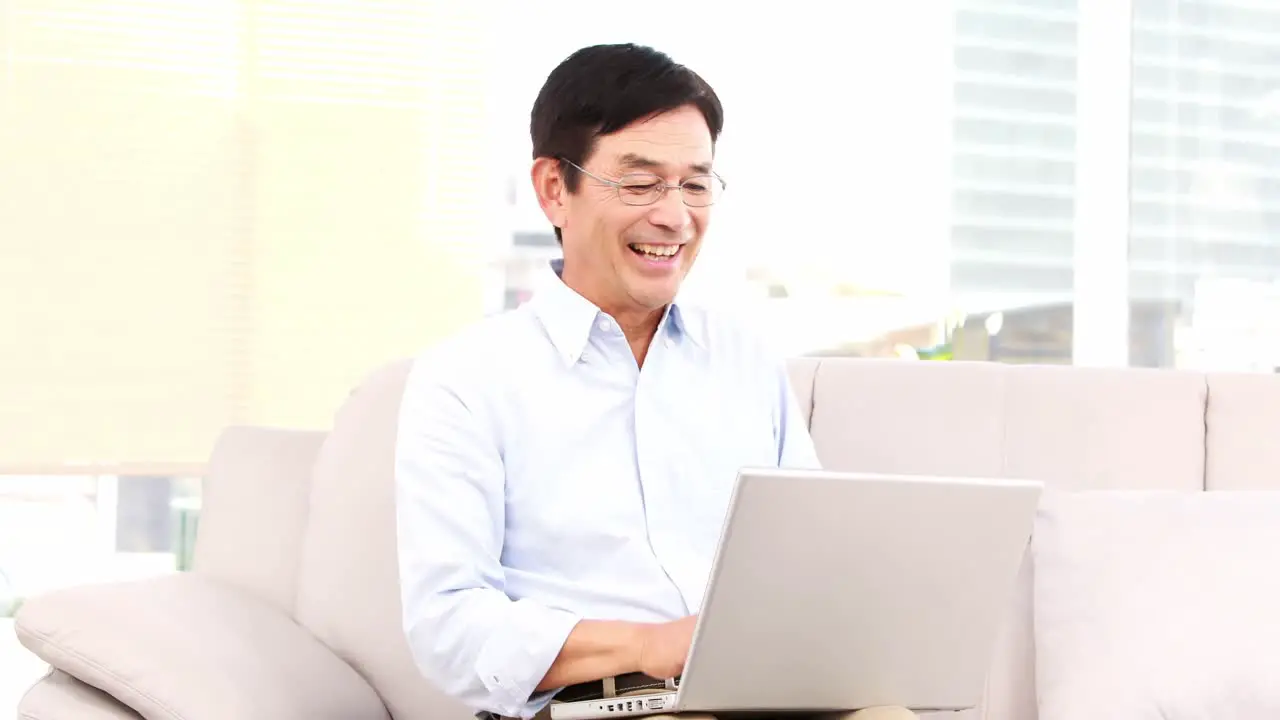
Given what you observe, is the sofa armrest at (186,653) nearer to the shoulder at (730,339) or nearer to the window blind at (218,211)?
the shoulder at (730,339)

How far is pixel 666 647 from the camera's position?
129 cm

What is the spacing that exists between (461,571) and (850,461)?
28.7 inches

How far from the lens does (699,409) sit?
162 centimetres

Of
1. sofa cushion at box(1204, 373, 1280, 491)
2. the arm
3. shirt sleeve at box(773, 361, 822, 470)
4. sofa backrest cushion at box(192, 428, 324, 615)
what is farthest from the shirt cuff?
sofa cushion at box(1204, 373, 1280, 491)

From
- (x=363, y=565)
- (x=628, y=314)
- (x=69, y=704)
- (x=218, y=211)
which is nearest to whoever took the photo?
(x=69, y=704)

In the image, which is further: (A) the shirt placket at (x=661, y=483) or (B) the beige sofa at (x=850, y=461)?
(B) the beige sofa at (x=850, y=461)

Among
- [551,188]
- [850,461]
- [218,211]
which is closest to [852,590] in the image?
[551,188]

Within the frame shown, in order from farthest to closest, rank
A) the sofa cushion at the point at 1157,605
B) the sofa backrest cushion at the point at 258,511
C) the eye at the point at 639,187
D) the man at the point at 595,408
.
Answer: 1. the sofa backrest cushion at the point at 258,511
2. the sofa cushion at the point at 1157,605
3. the eye at the point at 639,187
4. the man at the point at 595,408

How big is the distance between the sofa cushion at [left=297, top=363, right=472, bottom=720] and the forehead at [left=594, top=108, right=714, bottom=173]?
1.94 ft

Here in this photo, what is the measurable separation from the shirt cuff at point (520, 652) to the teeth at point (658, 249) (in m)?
0.44

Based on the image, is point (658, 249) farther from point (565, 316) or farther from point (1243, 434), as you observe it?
point (1243, 434)

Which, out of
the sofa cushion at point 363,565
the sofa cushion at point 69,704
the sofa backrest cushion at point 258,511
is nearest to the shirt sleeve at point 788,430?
the sofa cushion at point 363,565

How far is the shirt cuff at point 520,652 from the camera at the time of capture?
4.33 ft

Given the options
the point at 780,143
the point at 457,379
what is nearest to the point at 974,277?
the point at 780,143
